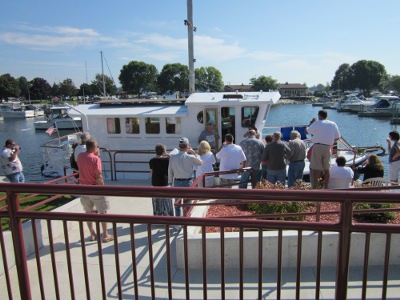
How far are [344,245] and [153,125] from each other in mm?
10738

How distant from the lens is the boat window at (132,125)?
12.6 metres

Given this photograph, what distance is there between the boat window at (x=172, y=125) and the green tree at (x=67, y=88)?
128 metres

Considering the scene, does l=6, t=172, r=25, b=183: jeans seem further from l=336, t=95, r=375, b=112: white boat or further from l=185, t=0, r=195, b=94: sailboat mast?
l=336, t=95, r=375, b=112: white boat

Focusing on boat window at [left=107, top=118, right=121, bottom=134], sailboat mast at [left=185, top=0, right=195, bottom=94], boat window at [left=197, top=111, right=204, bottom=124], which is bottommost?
boat window at [left=107, top=118, right=121, bottom=134]

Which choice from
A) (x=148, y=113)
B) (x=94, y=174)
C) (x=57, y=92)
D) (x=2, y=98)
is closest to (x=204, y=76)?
(x=57, y=92)

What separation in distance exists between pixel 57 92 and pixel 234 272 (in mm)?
140674

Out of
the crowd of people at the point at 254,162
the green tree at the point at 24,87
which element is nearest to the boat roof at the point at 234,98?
the crowd of people at the point at 254,162

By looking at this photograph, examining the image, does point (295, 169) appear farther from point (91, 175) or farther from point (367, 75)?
point (367, 75)

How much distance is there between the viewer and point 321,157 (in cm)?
789

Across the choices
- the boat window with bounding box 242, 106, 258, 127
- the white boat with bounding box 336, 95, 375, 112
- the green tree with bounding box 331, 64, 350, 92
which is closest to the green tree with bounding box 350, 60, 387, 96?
the green tree with bounding box 331, 64, 350, 92

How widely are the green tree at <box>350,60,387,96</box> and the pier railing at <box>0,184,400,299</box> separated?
14192 centimetres

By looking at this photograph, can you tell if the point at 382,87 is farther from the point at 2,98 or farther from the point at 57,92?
the point at 2,98

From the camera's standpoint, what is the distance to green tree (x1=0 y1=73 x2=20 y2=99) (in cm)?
11444

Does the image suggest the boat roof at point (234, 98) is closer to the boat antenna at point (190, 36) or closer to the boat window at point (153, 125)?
the boat window at point (153, 125)
